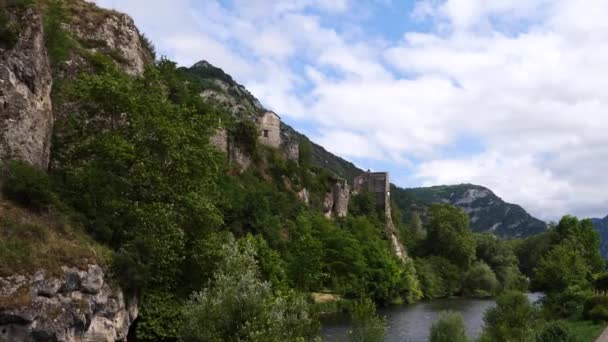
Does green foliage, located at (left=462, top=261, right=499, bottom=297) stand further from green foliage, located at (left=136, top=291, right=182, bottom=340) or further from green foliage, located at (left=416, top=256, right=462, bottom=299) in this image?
green foliage, located at (left=136, top=291, right=182, bottom=340)

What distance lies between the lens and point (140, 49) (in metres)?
45.2

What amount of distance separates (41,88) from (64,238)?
8043mm

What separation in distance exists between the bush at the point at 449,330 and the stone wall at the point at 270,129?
52027mm

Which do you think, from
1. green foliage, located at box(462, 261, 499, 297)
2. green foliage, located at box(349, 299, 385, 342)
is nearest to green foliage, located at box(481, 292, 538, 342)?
green foliage, located at box(349, 299, 385, 342)

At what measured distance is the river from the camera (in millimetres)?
39844

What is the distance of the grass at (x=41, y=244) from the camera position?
20.3 meters

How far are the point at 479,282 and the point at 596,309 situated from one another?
170 ft

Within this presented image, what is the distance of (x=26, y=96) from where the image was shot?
1006 inches

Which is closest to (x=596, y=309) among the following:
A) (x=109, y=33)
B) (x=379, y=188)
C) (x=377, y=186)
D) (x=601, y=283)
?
(x=601, y=283)

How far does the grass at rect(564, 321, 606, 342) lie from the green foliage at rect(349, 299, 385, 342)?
28.0 feet

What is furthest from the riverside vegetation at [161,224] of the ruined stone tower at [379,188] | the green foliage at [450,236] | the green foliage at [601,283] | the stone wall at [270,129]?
the ruined stone tower at [379,188]

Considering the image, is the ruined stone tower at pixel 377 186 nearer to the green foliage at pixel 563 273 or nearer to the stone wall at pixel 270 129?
the stone wall at pixel 270 129

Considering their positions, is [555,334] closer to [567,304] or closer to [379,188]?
[567,304]

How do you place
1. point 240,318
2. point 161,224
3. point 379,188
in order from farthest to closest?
point 379,188 < point 161,224 < point 240,318
